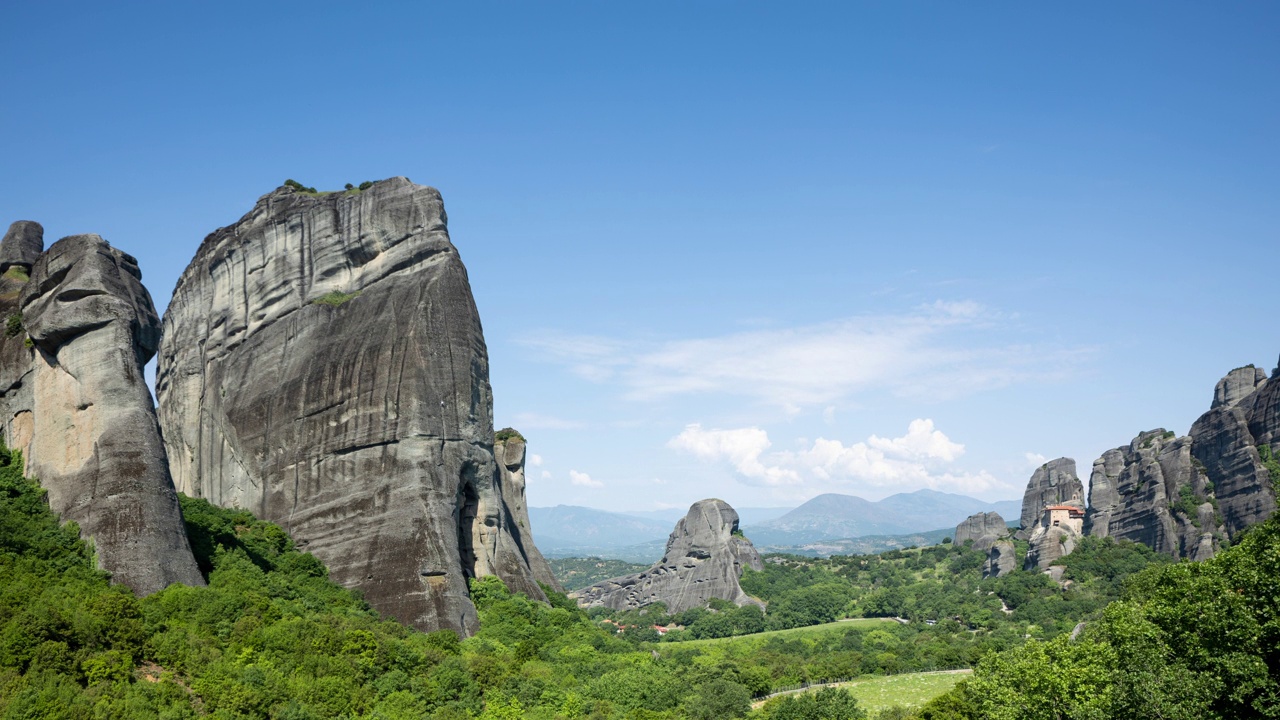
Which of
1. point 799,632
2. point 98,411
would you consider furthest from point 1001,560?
point 98,411

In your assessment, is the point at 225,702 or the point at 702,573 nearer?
the point at 225,702

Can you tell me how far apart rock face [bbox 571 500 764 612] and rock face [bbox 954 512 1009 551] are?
36.0 m

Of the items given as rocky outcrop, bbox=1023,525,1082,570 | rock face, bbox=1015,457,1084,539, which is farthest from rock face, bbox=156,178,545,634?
rock face, bbox=1015,457,1084,539

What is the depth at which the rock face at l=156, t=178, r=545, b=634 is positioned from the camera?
49000mm

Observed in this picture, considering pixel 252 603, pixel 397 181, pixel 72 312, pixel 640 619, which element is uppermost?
pixel 397 181

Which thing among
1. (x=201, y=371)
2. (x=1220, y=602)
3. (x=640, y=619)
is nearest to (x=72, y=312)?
(x=201, y=371)

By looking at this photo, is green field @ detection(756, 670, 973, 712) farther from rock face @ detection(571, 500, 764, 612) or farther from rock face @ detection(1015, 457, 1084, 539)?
rock face @ detection(1015, 457, 1084, 539)

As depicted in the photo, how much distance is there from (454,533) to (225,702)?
64.5 feet

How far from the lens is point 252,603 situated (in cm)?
3784

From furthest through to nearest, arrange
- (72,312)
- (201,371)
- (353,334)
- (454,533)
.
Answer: (201,371), (353,334), (454,533), (72,312)

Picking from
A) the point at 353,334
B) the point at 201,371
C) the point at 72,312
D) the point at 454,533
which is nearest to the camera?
the point at 72,312

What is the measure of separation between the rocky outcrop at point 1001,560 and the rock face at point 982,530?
19.1 meters

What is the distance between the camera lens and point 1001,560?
128375 mm

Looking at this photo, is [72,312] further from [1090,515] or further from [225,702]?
[1090,515]
